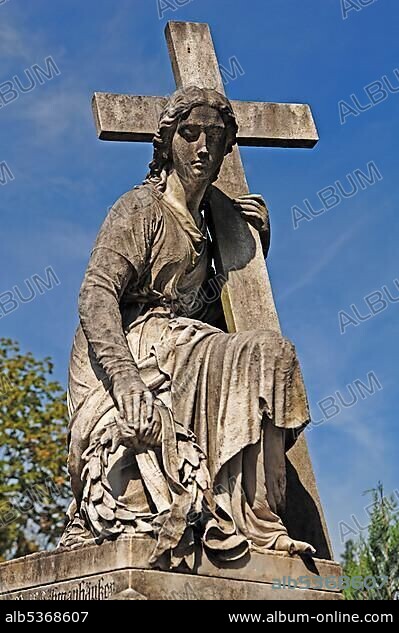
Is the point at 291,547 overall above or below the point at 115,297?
below

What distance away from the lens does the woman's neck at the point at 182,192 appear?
295 inches

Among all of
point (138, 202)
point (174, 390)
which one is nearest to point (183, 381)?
point (174, 390)

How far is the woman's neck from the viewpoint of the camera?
7496mm

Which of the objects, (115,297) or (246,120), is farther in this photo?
(246,120)

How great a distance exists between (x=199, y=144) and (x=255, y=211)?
930 millimetres

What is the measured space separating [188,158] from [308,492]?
87.0 inches

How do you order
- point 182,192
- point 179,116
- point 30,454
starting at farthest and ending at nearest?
point 30,454
point 182,192
point 179,116

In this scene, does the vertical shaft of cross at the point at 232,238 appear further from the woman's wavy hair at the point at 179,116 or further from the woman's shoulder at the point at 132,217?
the woman's shoulder at the point at 132,217

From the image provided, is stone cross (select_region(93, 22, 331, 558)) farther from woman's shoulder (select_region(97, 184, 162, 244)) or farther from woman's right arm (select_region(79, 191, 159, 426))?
woman's right arm (select_region(79, 191, 159, 426))

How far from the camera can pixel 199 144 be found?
24.1 feet
